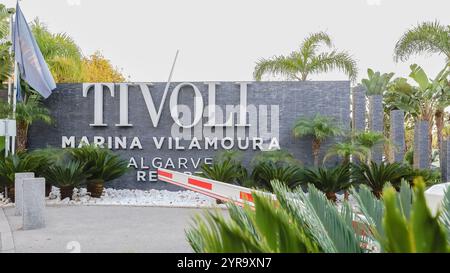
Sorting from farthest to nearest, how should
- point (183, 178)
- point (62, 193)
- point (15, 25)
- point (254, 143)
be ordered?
point (254, 143) < point (15, 25) < point (62, 193) < point (183, 178)

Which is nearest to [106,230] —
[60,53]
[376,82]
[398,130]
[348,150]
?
[348,150]

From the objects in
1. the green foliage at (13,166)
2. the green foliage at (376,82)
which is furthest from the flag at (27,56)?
the green foliage at (376,82)

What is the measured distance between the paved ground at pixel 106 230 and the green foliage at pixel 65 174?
89cm

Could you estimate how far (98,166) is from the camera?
12.0m

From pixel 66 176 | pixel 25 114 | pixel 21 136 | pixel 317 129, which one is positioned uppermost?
pixel 25 114

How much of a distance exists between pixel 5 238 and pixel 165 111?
7.03 meters

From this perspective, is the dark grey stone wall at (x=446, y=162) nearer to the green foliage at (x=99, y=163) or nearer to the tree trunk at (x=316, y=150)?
the tree trunk at (x=316, y=150)

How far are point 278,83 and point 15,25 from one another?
298 inches

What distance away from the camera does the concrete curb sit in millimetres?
6400

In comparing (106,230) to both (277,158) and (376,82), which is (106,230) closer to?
(277,158)

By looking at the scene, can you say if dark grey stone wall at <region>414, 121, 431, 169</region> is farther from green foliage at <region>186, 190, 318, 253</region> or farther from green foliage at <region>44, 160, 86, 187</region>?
green foliage at <region>186, 190, 318, 253</region>

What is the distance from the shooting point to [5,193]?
11.6 meters
